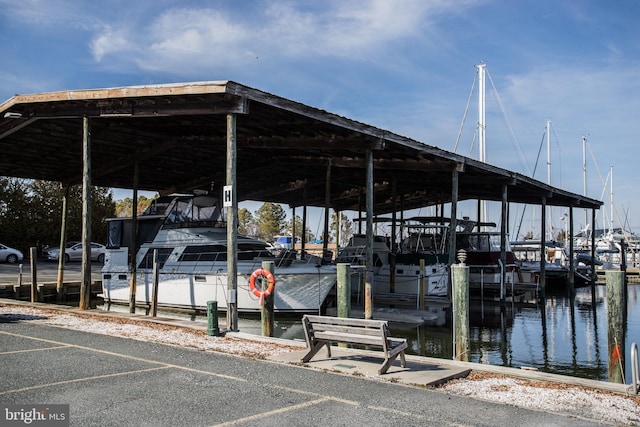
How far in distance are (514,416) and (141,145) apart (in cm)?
1596

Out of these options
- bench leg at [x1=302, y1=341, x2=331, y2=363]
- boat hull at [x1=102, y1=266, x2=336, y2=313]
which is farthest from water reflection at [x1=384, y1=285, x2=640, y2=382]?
bench leg at [x1=302, y1=341, x2=331, y2=363]

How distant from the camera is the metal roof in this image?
13.7m

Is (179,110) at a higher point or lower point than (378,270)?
higher

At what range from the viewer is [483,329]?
1841 cm

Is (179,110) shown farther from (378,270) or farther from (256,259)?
(378,270)

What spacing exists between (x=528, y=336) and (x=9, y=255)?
30297 mm

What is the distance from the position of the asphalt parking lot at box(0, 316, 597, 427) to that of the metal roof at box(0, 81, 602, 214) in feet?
19.8

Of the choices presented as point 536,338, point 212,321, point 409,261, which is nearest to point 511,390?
point 212,321

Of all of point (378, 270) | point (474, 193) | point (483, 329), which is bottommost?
point (483, 329)

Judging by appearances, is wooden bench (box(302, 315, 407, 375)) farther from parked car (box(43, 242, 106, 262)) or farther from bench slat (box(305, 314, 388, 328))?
parked car (box(43, 242, 106, 262))

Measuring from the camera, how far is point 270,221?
258 ft

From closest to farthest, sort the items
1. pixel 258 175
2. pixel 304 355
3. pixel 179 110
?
pixel 304 355, pixel 179 110, pixel 258 175

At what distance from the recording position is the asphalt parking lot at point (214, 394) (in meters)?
5.75

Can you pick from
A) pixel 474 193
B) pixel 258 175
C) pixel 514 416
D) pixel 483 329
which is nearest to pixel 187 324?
pixel 514 416
